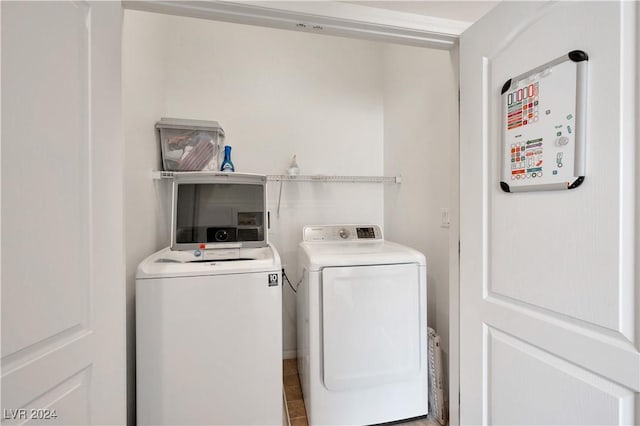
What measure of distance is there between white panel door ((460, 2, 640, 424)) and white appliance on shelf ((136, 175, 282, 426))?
92 centimetres

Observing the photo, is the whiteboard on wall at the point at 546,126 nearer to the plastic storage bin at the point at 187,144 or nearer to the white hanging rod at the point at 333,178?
the white hanging rod at the point at 333,178

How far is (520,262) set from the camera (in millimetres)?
918

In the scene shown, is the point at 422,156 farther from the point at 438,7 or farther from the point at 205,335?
the point at 205,335

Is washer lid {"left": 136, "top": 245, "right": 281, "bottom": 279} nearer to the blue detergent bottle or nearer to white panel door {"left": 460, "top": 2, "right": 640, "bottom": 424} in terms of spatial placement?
the blue detergent bottle

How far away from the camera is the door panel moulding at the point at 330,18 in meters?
1.08

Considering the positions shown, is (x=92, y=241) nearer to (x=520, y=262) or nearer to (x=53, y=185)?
(x=53, y=185)

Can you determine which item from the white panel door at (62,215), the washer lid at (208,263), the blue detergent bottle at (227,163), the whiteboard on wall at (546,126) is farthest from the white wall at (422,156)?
the white panel door at (62,215)

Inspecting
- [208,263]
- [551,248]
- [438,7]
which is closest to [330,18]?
[438,7]

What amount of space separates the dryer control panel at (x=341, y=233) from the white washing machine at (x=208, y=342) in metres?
0.72

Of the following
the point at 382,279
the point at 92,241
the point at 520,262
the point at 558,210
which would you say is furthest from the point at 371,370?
the point at 92,241

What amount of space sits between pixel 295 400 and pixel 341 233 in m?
1.18

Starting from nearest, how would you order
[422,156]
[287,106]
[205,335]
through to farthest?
[205,335], [422,156], [287,106]

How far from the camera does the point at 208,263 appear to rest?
4.91 ft

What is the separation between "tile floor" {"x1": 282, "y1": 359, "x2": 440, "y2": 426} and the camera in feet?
5.62
